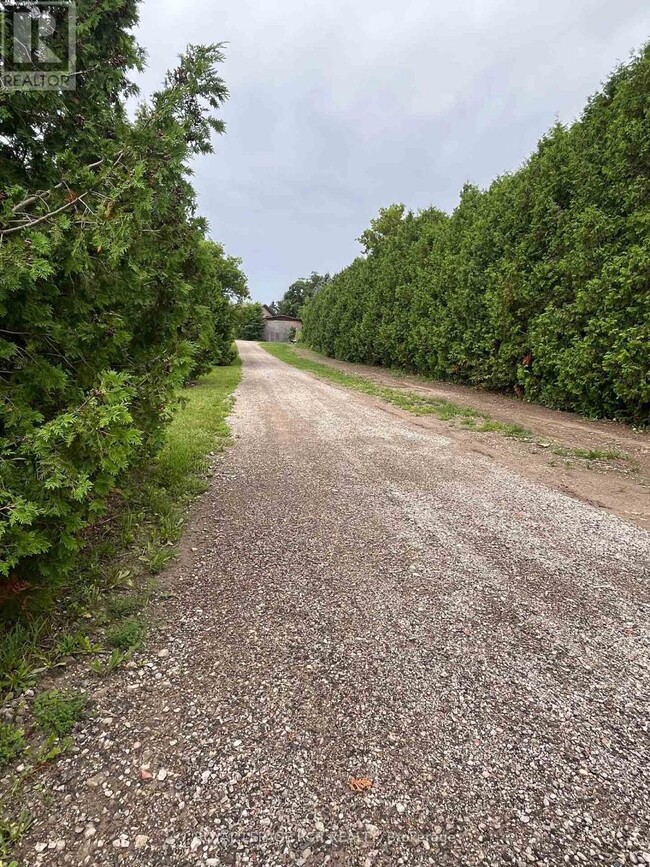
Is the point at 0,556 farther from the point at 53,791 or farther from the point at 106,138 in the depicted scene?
the point at 106,138

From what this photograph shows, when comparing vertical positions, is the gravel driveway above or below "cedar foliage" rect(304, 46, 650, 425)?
below

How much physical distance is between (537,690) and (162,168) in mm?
3075

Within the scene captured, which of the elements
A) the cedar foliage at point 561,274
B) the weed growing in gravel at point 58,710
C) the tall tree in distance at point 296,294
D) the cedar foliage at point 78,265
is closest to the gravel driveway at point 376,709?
the weed growing in gravel at point 58,710

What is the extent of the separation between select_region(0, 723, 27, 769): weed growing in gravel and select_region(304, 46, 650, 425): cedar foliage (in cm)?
775

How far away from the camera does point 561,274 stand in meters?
7.79

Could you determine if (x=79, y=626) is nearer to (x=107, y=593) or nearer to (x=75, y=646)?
(x=75, y=646)

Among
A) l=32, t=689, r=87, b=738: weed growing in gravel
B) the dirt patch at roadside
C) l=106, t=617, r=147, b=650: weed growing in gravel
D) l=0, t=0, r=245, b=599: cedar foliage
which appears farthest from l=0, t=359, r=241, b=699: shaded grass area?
the dirt patch at roadside

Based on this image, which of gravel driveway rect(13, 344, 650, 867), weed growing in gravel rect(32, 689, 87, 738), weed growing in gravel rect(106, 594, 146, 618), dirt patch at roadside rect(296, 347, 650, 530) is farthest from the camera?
dirt patch at roadside rect(296, 347, 650, 530)

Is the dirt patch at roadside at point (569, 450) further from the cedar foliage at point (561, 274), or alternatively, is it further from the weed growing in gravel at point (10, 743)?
the weed growing in gravel at point (10, 743)

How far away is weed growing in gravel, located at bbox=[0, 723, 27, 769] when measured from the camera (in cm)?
149

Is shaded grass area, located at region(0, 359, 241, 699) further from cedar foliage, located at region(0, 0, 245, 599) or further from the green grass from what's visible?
the green grass

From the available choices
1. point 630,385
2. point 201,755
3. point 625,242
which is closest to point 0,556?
point 201,755

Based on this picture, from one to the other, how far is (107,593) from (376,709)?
5.40 ft

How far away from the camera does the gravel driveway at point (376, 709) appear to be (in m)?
1.29
